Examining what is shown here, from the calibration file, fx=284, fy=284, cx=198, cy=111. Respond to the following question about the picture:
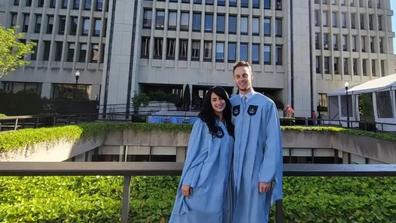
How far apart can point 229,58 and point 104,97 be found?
14937 millimetres

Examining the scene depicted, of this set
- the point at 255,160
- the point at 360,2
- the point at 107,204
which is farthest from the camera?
the point at 360,2

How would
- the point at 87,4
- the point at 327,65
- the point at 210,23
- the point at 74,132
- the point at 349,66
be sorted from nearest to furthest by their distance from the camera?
the point at 74,132, the point at 210,23, the point at 87,4, the point at 349,66, the point at 327,65

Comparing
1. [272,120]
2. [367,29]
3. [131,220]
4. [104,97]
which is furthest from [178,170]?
[367,29]

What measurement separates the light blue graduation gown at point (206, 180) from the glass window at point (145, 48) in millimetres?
31898

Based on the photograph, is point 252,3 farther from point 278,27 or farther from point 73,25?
point 73,25

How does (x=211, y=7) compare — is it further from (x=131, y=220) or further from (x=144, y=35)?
(x=131, y=220)

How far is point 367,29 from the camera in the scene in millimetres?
40125

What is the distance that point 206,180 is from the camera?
7.52 feet

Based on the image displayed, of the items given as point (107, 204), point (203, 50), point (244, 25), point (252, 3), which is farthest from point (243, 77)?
point (252, 3)

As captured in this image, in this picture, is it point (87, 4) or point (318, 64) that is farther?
point (318, 64)

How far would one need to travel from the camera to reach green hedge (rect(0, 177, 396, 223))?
3217mm

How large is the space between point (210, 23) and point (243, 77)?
33.0m

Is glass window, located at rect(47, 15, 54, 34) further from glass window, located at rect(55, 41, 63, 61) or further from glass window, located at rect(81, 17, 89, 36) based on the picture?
glass window, located at rect(81, 17, 89, 36)

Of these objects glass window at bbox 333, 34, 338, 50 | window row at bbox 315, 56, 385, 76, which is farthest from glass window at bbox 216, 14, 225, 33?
glass window at bbox 333, 34, 338, 50
